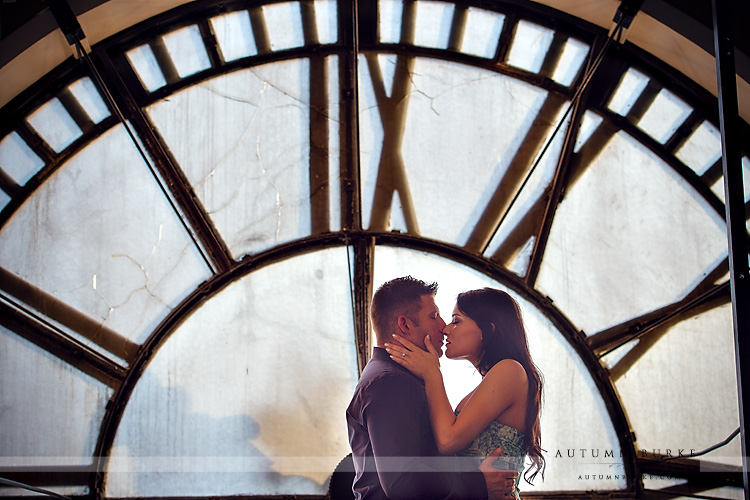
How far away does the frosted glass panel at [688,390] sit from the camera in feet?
12.4

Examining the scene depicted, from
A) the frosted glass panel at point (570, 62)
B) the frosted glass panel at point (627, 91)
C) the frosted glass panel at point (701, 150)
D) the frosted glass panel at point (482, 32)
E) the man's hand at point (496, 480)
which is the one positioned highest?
the frosted glass panel at point (482, 32)

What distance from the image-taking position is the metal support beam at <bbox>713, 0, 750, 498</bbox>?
3.03m

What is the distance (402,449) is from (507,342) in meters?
0.77

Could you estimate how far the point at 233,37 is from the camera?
13.3 feet

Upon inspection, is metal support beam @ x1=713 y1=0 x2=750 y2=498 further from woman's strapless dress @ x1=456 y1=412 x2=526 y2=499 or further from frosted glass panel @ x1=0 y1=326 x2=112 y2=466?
frosted glass panel @ x1=0 y1=326 x2=112 y2=466

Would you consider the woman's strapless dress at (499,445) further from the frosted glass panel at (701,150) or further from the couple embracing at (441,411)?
the frosted glass panel at (701,150)

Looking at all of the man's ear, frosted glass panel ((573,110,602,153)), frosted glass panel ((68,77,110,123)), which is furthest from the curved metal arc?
frosted glass panel ((68,77,110,123))

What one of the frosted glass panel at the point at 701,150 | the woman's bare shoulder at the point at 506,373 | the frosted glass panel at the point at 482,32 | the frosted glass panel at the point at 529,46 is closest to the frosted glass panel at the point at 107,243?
the woman's bare shoulder at the point at 506,373

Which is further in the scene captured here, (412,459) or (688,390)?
(688,390)

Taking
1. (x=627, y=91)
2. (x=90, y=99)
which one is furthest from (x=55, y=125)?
(x=627, y=91)

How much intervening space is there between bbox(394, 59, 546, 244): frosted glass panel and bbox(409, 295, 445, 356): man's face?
569mm

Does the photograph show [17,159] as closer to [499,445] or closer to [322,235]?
[322,235]

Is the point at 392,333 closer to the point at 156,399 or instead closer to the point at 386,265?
the point at 386,265

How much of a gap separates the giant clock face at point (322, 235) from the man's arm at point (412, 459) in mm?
534
